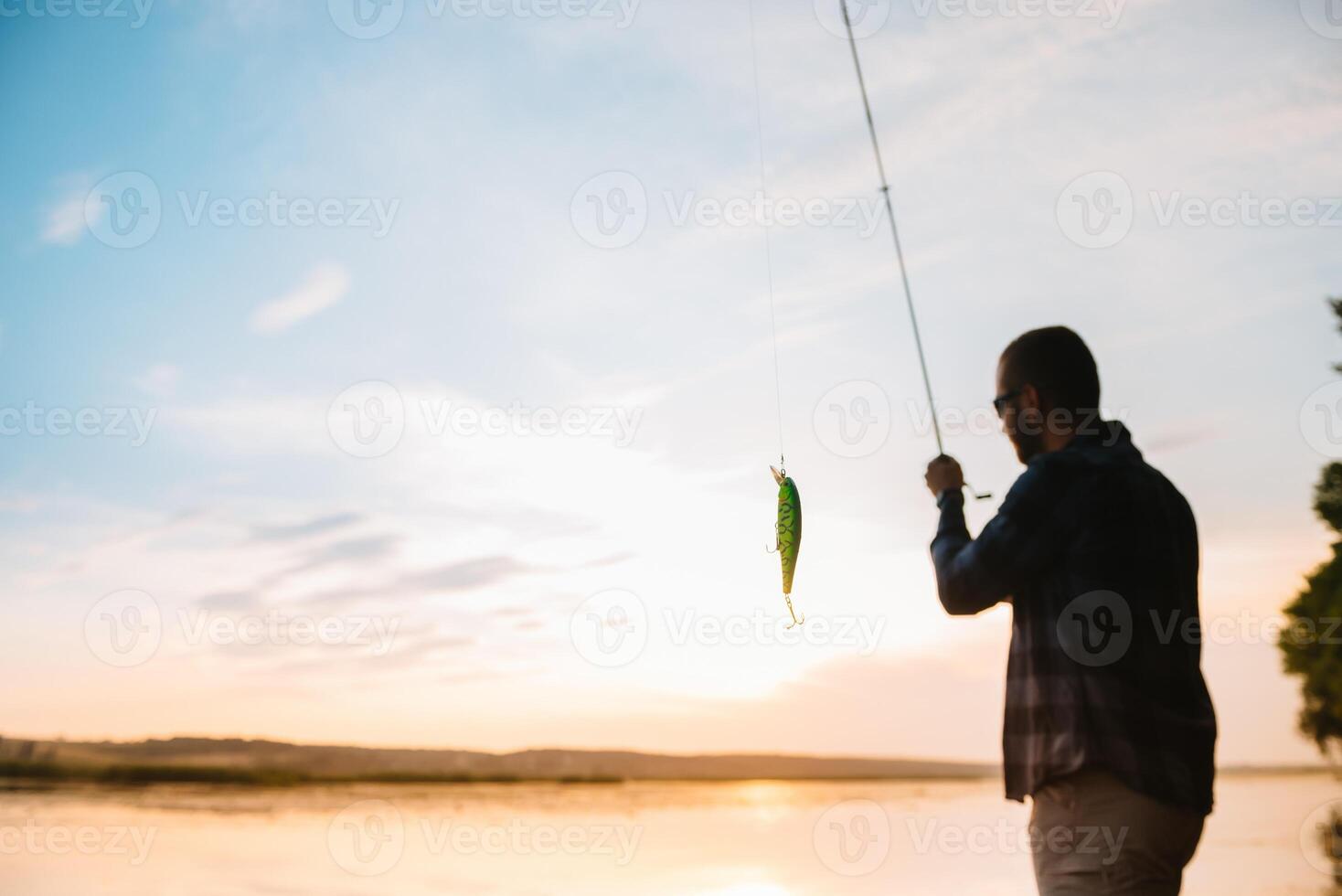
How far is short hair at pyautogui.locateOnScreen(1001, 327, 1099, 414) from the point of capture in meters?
3.23

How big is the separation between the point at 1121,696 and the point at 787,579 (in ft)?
8.21

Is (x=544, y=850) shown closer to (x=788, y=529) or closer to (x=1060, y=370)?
(x=788, y=529)

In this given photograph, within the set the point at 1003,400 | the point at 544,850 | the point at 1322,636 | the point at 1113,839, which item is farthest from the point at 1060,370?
the point at 1322,636

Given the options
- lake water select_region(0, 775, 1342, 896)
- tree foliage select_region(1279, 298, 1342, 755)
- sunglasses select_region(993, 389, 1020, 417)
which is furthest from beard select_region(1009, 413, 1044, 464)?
tree foliage select_region(1279, 298, 1342, 755)

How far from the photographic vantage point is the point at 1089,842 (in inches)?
111

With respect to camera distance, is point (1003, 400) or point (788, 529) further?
point (788, 529)

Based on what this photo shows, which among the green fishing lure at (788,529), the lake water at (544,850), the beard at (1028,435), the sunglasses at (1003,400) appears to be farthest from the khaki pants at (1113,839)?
the lake water at (544,850)

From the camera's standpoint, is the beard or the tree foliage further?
the tree foliage

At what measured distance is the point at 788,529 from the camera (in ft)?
17.3

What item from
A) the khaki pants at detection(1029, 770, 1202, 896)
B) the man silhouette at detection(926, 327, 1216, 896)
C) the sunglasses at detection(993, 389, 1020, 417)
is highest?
the sunglasses at detection(993, 389, 1020, 417)

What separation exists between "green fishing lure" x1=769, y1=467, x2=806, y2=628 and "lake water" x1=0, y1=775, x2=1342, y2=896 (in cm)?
364

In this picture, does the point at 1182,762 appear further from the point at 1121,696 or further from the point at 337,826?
the point at 337,826

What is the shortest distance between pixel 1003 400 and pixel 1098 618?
77 centimetres

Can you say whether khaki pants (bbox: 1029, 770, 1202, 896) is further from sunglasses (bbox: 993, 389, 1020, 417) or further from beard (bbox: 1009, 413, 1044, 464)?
sunglasses (bbox: 993, 389, 1020, 417)
